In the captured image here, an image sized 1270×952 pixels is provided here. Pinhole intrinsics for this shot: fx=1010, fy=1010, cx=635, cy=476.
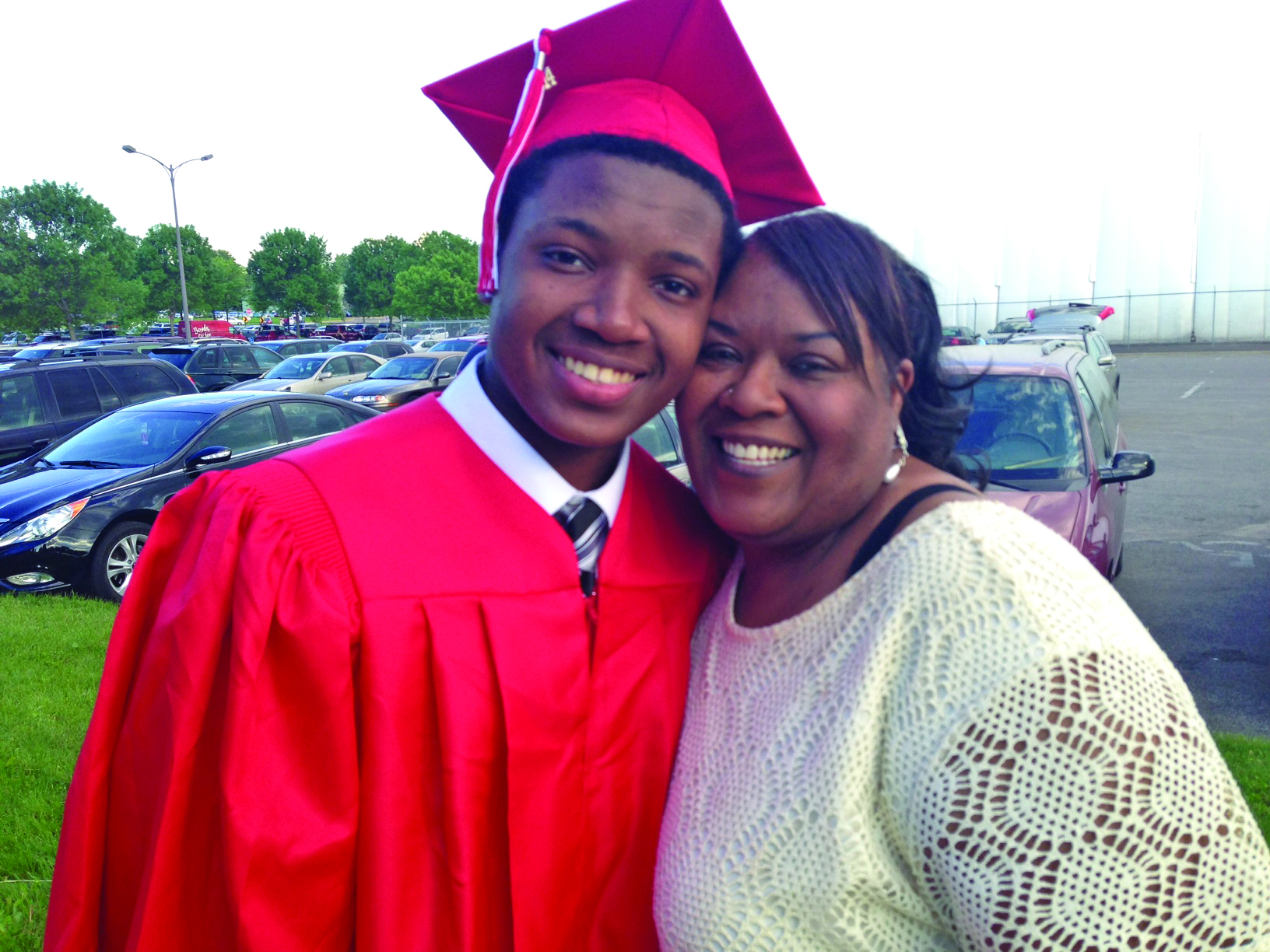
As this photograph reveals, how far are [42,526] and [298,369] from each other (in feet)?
37.4

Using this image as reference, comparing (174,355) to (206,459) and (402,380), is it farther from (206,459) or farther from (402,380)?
(206,459)

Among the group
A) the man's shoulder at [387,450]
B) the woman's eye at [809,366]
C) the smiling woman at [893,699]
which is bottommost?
the smiling woman at [893,699]

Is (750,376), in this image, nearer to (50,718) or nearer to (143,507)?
(50,718)

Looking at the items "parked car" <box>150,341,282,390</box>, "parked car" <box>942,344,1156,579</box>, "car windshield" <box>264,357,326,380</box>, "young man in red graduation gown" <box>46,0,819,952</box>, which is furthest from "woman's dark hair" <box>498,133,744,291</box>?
"parked car" <box>150,341,282,390</box>

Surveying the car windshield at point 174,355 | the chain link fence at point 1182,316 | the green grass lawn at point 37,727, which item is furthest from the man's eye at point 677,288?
the chain link fence at point 1182,316

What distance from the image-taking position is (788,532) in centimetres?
165

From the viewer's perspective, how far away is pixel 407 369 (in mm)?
17375

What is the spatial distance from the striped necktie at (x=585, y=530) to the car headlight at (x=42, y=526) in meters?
6.64

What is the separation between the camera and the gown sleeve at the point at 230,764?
135cm

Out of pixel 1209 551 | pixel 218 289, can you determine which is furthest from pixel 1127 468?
pixel 218 289

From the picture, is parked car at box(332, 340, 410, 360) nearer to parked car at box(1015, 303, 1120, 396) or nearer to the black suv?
the black suv

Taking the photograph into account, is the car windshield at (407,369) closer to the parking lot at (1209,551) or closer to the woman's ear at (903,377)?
the parking lot at (1209,551)

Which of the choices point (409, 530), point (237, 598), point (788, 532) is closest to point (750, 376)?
point (788, 532)

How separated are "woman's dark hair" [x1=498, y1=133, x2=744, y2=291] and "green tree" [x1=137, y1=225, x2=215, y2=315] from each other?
6445 cm
